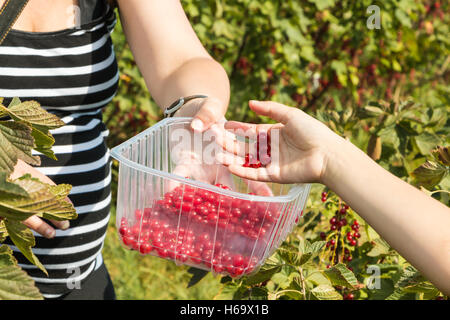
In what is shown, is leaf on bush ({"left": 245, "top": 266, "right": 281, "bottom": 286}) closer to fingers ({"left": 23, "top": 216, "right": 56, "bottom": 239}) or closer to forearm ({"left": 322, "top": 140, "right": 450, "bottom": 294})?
forearm ({"left": 322, "top": 140, "right": 450, "bottom": 294})

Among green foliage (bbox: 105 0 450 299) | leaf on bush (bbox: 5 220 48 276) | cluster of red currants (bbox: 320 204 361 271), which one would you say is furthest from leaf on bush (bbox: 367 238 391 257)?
leaf on bush (bbox: 5 220 48 276)

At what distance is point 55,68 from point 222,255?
674 millimetres

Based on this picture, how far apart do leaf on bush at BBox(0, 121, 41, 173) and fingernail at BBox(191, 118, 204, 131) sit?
0.42 metres

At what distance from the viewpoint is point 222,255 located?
3.53ft

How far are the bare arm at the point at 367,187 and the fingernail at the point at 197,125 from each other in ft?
0.36

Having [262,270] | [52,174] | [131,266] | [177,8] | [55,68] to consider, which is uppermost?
[177,8]

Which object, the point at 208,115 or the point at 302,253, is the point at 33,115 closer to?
the point at 208,115

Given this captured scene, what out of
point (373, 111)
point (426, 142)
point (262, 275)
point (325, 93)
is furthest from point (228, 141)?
point (325, 93)

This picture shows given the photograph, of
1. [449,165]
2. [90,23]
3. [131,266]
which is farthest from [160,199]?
[131,266]

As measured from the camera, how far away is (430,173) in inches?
53.2

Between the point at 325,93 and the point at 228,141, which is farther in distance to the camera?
the point at 325,93

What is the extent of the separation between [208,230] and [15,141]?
1.44ft

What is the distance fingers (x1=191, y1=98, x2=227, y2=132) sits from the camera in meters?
1.15
